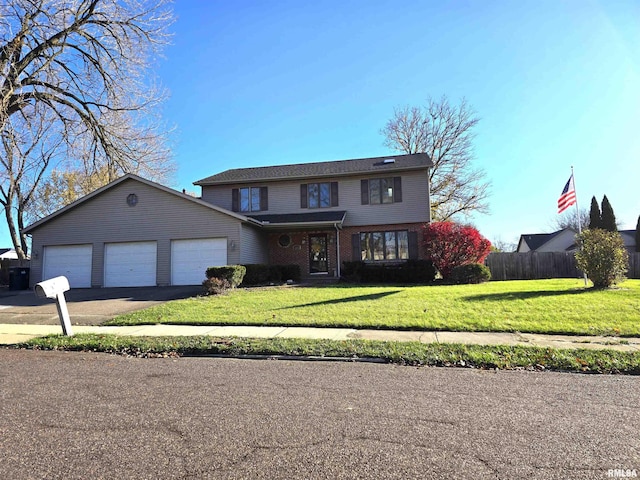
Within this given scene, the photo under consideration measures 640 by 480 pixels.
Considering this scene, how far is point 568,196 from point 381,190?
8389mm

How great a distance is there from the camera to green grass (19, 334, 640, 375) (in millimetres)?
5289

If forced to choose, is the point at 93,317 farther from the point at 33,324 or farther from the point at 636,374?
the point at 636,374

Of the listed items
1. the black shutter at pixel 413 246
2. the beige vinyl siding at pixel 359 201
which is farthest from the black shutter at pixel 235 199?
the black shutter at pixel 413 246

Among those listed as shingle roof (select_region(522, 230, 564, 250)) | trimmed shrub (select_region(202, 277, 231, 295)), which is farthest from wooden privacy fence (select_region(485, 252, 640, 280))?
shingle roof (select_region(522, 230, 564, 250))

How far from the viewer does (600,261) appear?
38.6ft

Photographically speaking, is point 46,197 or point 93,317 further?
point 46,197

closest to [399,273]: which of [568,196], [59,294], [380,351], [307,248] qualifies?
[307,248]

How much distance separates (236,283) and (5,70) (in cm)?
1208

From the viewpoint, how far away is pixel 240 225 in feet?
56.1

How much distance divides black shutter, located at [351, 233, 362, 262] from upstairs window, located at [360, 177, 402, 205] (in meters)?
1.88

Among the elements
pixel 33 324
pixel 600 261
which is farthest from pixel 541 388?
pixel 33 324

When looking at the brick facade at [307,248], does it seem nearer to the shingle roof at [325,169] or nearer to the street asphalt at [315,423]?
the shingle roof at [325,169]

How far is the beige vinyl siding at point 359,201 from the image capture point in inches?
762

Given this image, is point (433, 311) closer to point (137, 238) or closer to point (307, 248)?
point (307, 248)
